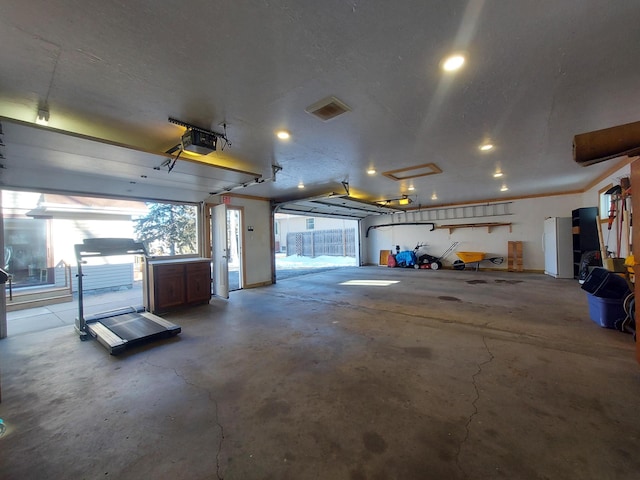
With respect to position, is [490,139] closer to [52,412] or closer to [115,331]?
[52,412]

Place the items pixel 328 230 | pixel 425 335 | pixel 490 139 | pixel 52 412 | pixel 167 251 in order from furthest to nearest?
pixel 328 230 < pixel 167 251 < pixel 490 139 < pixel 425 335 < pixel 52 412

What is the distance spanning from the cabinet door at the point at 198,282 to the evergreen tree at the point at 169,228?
3.76 feet

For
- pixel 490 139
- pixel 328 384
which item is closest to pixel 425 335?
pixel 328 384

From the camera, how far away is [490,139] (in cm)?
368

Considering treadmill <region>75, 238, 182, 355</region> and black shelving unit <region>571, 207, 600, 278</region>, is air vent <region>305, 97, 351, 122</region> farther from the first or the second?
black shelving unit <region>571, 207, 600, 278</region>

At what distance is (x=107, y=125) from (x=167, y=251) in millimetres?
3781

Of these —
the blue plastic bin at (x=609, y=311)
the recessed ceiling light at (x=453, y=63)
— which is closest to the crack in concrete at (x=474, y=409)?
the blue plastic bin at (x=609, y=311)

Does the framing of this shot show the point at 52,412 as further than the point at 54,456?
Yes

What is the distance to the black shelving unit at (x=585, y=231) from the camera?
6707 millimetres

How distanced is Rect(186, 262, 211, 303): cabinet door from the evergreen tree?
1.15m

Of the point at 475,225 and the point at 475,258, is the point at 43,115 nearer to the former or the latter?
the point at 475,258

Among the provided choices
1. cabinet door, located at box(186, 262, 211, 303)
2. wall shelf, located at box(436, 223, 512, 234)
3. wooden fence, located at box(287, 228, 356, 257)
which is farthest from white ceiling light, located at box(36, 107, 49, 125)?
wooden fence, located at box(287, 228, 356, 257)

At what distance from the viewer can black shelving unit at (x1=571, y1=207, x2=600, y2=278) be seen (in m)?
6.71

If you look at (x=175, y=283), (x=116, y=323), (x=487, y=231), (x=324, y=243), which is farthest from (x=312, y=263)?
(x=116, y=323)
